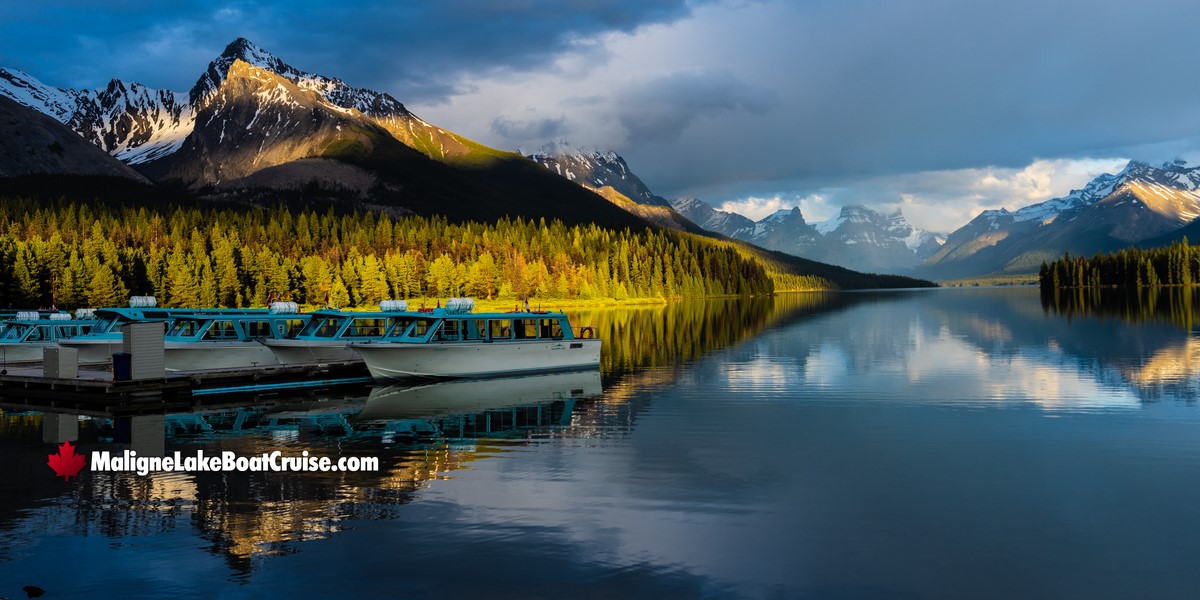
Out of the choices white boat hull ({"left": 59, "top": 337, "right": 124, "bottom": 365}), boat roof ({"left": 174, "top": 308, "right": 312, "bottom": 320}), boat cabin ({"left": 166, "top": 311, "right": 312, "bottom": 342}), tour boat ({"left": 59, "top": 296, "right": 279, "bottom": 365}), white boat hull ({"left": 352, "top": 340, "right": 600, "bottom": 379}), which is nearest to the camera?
white boat hull ({"left": 352, "top": 340, "right": 600, "bottom": 379})

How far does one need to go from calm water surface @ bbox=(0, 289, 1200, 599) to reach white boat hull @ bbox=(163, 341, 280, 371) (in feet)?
37.3

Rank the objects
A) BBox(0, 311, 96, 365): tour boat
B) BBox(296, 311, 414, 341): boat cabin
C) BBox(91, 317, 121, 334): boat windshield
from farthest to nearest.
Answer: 1. BBox(0, 311, 96, 365): tour boat
2. BBox(91, 317, 121, 334): boat windshield
3. BBox(296, 311, 414, 341): boat cabin

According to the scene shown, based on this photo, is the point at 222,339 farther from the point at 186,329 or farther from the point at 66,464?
the point at 66,464

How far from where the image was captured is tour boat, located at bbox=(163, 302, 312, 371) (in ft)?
206

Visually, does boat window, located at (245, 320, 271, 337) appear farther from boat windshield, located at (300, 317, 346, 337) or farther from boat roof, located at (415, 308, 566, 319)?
boat roof, located at (415, 308, 566, 319)

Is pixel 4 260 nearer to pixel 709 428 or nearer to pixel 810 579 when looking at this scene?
pixel 709 428

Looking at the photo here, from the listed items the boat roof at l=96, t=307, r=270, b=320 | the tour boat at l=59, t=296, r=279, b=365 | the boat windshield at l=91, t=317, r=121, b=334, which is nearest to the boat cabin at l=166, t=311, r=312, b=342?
the boat roof at l=96, t=307, r=270, b=320

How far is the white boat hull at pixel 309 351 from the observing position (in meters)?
65.4

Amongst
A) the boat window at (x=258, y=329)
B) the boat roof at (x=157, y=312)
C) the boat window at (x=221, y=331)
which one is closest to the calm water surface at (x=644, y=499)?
the boat window at (x=221, y=331)

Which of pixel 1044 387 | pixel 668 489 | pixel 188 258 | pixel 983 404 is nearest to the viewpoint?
pixel 668 489

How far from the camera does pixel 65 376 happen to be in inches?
2101

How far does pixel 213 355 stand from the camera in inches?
2510

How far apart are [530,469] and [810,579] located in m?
14.4

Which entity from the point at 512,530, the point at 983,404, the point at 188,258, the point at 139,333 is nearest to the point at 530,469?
the point at 512,530
